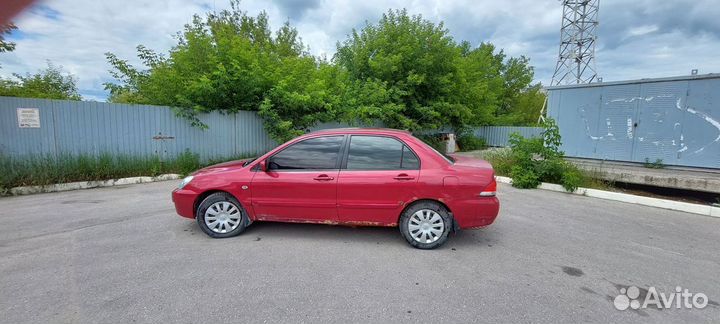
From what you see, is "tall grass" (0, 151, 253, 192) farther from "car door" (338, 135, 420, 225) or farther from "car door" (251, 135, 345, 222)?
"car door" (338, 135, 420, 225)

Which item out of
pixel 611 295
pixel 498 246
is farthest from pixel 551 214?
pixel 611 295

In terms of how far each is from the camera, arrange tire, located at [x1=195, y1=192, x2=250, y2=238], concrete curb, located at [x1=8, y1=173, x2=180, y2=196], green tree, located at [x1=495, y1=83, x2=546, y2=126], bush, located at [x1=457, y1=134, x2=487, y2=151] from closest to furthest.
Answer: tire, located at [x1=195, y1=192, x2=250, y2=238] → concrete curb, located at [x1=8, y1=173, x2=180, y2=196] → bush, located at [x1=457, y1=134, x2=487, y2=151] → green tree, located at [x1=495, y1=83, x2=546, y2=126]

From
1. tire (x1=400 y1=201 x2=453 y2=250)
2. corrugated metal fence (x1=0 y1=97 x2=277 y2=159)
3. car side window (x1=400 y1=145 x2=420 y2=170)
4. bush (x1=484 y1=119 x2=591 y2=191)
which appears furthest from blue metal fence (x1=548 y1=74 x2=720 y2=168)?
corrugated metal fence (x1=0 y1=97 x2=277 y2=159)

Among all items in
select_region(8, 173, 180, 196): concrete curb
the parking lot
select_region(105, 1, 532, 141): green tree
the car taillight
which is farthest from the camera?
select_region(105, 1, 532, 141): green tree

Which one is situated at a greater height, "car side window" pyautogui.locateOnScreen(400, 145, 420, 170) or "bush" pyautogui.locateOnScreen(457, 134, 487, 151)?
"bush" pyautogui.locateOnScreen(457, 134, 487, 151)

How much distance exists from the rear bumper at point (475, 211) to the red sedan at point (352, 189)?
0.04 feet

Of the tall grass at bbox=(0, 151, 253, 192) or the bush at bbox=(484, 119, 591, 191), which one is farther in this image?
the bush at bbox=(484, 119, 591, 191)

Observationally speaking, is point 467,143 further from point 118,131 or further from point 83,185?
point 83,185

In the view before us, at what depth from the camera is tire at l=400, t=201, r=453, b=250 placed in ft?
13.3

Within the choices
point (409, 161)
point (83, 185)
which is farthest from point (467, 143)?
point (83, 185)

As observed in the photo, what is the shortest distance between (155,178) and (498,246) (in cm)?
864

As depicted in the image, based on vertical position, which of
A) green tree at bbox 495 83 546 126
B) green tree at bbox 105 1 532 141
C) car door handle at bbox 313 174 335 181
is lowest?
car door handle at bbox 313 174 335 181

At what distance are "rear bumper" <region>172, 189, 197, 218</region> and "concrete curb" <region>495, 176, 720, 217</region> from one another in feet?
25.9

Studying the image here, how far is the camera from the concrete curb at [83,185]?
268 inches
